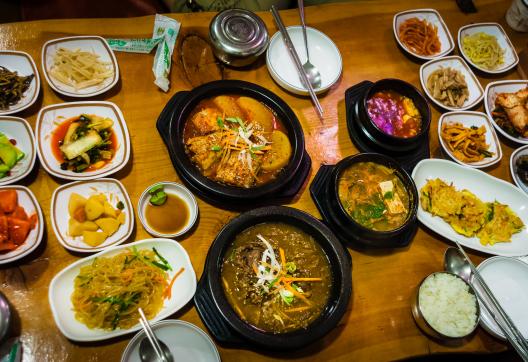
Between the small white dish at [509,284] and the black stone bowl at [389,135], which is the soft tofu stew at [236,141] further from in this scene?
the small white dish at [509,284]

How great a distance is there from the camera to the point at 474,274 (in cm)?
276

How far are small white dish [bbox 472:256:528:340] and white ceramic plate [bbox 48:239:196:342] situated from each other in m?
2.07

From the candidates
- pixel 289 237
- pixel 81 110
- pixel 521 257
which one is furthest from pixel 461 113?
pixel 81 110

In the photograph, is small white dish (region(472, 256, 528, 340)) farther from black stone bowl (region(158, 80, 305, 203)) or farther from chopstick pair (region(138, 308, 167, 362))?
chopstick pair (region(138, 308, 167, 362))

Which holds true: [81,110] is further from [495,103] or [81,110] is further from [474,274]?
[495,103]

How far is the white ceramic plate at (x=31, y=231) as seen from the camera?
7.55 ft

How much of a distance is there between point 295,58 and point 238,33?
0.53m

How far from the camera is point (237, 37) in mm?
3146

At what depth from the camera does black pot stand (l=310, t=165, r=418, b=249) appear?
9.07 ft

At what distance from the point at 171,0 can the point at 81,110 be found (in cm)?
157

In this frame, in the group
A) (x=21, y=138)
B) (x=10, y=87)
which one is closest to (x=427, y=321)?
(x=21, y=138)

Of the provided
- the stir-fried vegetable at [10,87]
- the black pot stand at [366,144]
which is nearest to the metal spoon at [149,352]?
the stir-fried vegetable at [10,87]

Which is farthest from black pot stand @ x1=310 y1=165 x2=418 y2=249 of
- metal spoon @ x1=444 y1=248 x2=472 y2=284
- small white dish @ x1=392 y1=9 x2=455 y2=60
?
small white dish @ x1=392 y1=9 x2=455 y2=60

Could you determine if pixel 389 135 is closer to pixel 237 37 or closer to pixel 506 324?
pixel 237 37
